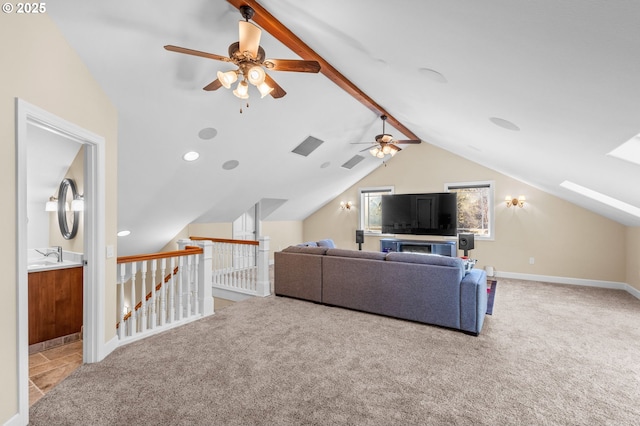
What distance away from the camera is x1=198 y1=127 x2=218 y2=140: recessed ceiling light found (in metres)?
3.99

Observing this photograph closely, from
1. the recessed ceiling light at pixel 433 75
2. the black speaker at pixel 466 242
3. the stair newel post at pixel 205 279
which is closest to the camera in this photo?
the recessed ceiling light at pixel 433 75

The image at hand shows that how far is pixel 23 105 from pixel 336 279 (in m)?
3.68

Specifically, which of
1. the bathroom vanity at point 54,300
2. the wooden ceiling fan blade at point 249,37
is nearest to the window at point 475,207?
the wooden ceiling fan blade at point 249,37

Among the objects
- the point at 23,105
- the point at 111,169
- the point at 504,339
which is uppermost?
the point at 23,105

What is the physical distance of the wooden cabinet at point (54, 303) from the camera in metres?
3.17

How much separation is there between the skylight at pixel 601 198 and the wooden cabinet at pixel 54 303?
6613 millimetres

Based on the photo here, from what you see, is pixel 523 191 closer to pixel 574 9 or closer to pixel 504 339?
pixel 504 339

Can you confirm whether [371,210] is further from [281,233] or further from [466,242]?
[466,242]

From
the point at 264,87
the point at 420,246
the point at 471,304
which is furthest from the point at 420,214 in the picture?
the point at 264,87

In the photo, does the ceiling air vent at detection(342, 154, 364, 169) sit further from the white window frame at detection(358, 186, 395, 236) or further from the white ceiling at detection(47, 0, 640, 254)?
the white ceiling at detection(47, 0, 640, 254)

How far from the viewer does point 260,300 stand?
15.8ft

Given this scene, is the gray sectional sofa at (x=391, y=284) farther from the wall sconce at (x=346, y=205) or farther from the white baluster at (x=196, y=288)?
the wall sconce at (x=346, y=205)

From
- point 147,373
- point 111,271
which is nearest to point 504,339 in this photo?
point 147,373

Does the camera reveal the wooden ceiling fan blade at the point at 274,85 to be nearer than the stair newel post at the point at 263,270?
Yes
